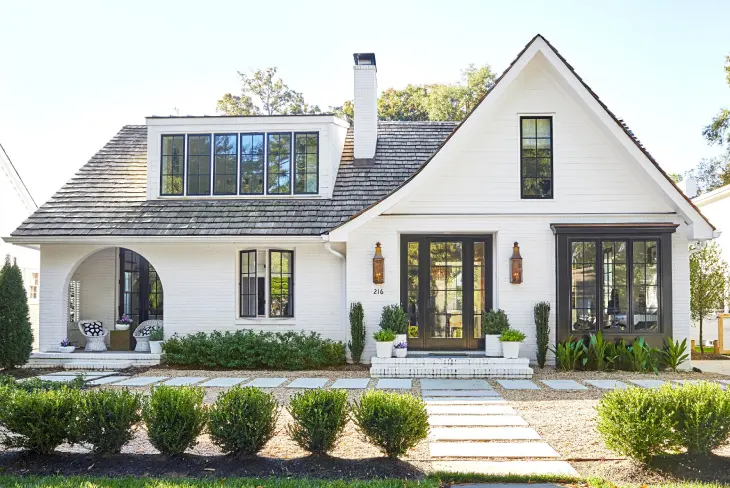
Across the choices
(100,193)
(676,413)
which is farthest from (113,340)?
(676,413)

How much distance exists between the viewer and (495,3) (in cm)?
1330

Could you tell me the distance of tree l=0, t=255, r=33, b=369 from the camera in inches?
528

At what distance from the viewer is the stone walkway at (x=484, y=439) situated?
6.23 m

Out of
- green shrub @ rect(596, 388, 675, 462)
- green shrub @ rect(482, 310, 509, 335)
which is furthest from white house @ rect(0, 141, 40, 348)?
green shrub @ rect(596, 388, 675, 462)

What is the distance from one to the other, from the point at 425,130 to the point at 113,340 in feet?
30.8

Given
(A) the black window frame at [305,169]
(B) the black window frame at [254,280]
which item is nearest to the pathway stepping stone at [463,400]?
(B) the black window frame at [254,280]

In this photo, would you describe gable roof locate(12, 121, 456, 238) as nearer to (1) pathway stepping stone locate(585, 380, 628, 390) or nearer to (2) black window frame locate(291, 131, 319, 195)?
(2) black window frame locate(291, 131, 319, 195)

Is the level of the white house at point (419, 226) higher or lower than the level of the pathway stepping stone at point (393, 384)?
higher

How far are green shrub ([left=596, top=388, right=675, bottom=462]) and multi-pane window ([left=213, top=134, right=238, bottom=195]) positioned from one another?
11204mm

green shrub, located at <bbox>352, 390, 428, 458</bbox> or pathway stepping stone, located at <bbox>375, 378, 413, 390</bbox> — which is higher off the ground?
green shrub, located at <bbox>352, 390, 428, 458</bbox>

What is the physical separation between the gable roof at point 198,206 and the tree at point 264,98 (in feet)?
64.4

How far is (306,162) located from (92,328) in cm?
626

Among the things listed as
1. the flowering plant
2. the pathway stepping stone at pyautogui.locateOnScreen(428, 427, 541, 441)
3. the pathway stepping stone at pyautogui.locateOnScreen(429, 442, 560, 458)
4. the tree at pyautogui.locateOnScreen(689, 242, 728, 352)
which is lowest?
the pathway stepping stone at pyautogui.locateOnScreen(428, 427, 541, 441)

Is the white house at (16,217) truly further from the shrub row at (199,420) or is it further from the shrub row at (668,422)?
the shrub row at (668,422)
